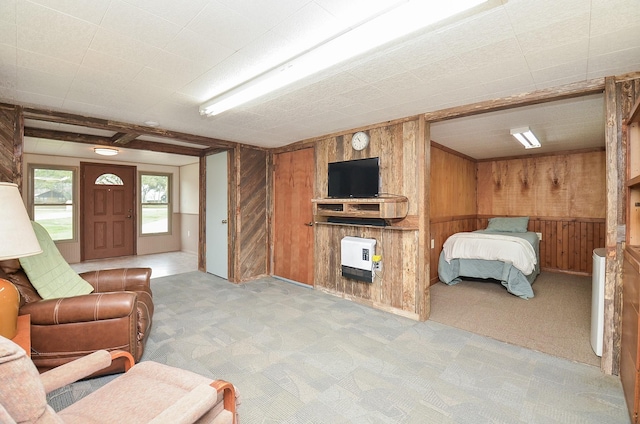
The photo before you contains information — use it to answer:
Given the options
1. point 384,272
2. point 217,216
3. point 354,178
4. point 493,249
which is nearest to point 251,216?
point 217,216

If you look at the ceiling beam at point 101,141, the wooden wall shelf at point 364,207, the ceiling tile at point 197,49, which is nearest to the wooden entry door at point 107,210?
the ceiling beam at point 101,141

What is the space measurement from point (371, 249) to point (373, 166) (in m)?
1.05

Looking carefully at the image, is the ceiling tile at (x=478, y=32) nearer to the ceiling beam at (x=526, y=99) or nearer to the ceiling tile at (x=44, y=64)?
the ceiling beam at (x=526, y=99)

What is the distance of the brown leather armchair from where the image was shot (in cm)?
208

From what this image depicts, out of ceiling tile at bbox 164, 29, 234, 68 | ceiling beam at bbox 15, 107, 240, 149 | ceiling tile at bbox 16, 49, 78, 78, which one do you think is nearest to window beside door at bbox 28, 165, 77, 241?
ceiling beam at bbox 15, 107, 240, 149

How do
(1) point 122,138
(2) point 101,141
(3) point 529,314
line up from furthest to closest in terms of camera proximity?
(2) point 101,141
(1) point 122,138
(3) point 529,314

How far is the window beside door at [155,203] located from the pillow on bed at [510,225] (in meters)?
7.92

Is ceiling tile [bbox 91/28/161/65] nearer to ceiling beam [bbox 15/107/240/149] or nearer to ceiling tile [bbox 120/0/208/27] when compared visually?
ceiling tile [bbox 120/0/208/27]

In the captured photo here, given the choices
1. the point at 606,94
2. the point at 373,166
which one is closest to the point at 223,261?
the point at 373,166

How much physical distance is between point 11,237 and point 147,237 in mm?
6821

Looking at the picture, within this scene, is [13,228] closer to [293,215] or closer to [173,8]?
[173,8]

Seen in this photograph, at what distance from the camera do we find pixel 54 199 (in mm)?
6242

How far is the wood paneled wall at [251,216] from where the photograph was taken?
A: 4898mm

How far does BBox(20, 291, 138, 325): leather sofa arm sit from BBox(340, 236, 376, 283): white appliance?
2461 millimetres
